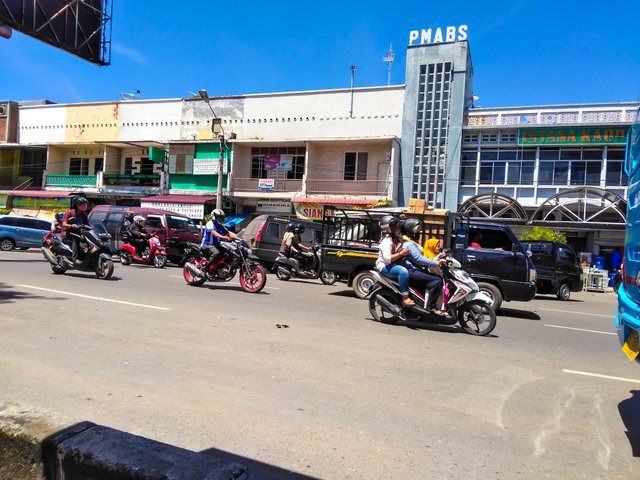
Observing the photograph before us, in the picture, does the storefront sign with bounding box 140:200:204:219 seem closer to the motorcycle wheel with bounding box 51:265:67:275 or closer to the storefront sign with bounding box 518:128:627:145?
the motorcycle wheel with bounding box 51:265:67:275

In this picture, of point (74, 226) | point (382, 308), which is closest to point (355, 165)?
point (74, 226)

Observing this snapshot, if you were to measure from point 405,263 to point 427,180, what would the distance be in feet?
61.0

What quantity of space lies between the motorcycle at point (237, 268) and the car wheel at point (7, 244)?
15.1 meters

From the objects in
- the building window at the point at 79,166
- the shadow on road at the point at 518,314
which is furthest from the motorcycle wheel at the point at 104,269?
the building window at the point at 79,166

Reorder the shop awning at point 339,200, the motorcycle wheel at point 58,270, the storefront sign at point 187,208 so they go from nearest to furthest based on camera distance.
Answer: the motorcycle wheel at point 58,270 < the shop awning at point 339,200 < the storefront sign at point 187,208

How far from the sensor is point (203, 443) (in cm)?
341

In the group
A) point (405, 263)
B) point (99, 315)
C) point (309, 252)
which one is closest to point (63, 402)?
point (99, 315)

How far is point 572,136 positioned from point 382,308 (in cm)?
1982

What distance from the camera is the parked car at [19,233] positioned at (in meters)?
21.9

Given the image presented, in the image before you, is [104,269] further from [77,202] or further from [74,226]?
[77,202]

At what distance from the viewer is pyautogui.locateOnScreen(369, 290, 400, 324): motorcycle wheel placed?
819 cm

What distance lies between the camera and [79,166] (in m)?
34.5

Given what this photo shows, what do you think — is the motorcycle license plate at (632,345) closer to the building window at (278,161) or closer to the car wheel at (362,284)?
the car wheel at (362,284)

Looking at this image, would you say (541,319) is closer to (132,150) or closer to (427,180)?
(427,180)
